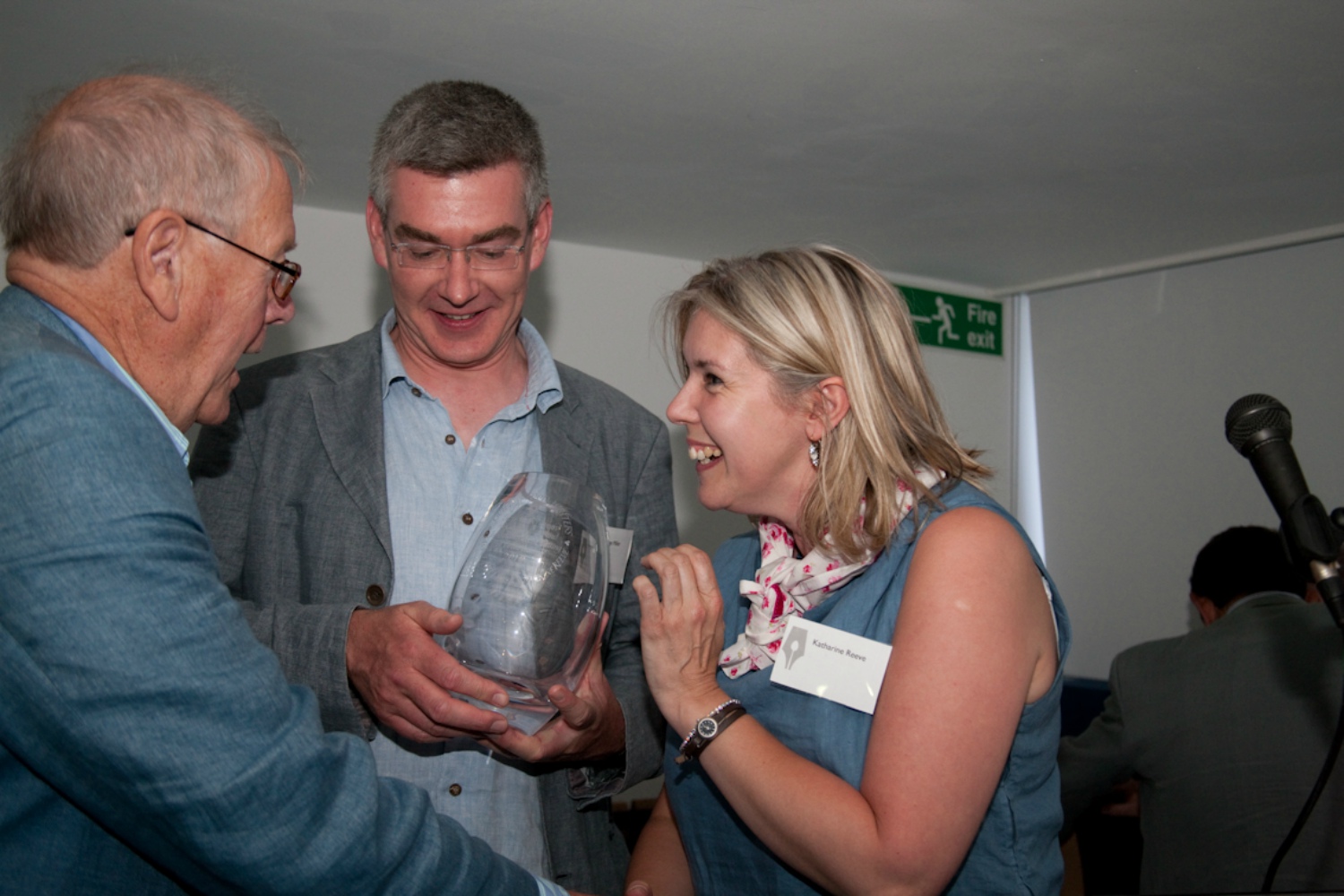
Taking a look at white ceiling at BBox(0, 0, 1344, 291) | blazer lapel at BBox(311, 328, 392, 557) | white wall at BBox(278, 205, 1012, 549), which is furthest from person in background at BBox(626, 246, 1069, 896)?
white wall at BBox(278, 205, 1012, 549)

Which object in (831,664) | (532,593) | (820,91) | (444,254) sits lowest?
(831,664)

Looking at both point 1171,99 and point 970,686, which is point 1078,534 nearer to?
point 1171,99

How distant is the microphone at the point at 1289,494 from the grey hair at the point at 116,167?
107cm

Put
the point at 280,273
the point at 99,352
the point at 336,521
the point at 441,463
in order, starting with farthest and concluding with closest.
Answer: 1. the point at 441,463
2. the point at 336,521
3. the point at 280,273
4. the point at 99,352

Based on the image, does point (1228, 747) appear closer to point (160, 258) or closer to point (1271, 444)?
point (1271, 444)

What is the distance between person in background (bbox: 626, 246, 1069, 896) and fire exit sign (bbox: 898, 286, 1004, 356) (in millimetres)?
4974

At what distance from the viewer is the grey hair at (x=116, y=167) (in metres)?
0.99

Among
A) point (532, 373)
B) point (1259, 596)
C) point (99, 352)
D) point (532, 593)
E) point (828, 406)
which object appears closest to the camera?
point (99, 352)

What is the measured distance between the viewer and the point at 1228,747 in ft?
9.87

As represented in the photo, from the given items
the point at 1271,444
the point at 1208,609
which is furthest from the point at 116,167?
the point at 1208,609

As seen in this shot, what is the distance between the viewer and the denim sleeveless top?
1.45 meters

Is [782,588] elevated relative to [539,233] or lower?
lower

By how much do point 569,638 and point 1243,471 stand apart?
5.47 metres

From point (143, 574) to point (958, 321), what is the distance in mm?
6491
